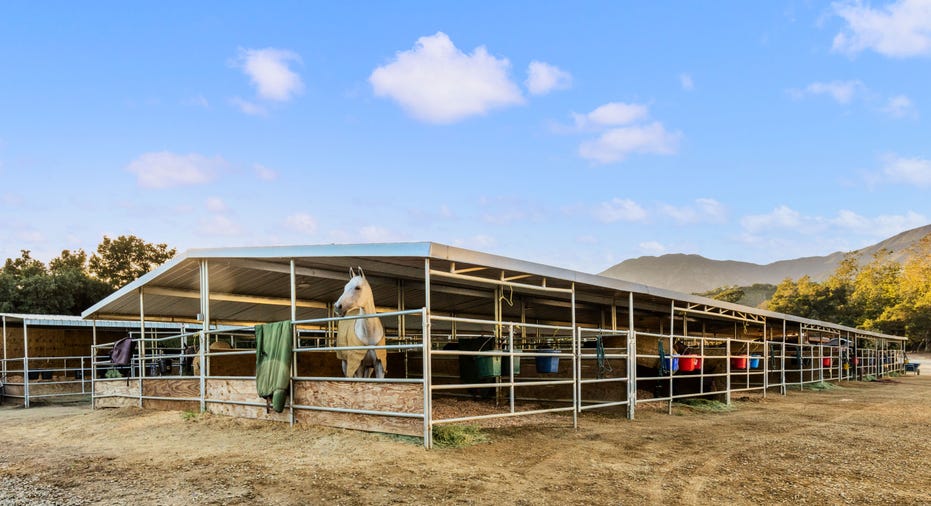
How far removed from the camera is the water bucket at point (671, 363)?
10.9m

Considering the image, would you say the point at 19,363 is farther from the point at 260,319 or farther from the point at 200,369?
the point at 200,369

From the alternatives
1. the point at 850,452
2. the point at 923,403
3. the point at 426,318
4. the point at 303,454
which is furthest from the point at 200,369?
the point at 923,403

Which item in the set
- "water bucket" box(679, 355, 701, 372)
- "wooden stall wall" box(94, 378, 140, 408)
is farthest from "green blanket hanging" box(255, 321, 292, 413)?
"water bucket" box(679, 355, 701, 372)

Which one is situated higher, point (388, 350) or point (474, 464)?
point (388, 350)

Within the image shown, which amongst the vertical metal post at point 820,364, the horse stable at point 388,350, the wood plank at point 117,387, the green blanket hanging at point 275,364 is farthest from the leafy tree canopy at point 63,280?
the vertical metal post at point 820,364

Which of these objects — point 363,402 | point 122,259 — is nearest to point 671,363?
point 363,402

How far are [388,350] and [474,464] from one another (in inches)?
239

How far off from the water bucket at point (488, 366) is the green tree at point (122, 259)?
1415 inches

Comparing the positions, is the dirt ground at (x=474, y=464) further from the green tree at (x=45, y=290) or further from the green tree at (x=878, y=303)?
the green tree at (x=878, y=303)

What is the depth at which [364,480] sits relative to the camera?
549 centimetres

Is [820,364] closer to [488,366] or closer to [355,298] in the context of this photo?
[488,366]

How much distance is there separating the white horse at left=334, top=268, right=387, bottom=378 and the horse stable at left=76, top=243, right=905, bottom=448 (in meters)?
0.03

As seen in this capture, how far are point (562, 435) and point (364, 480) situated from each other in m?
3.20

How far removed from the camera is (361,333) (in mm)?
8805
